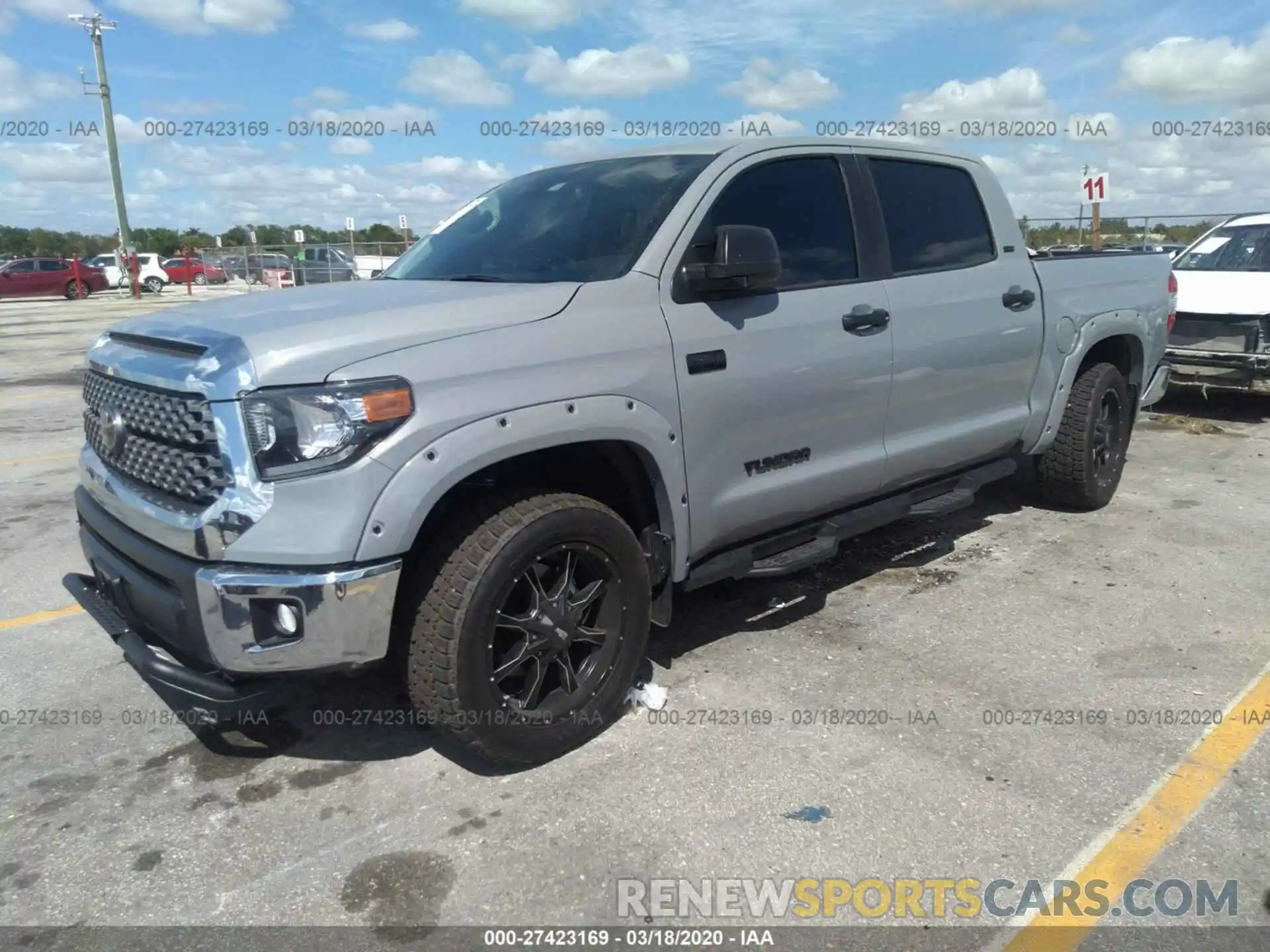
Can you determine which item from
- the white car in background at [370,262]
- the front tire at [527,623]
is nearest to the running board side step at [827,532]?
the front tire at [527,623]

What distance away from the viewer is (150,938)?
2.48m

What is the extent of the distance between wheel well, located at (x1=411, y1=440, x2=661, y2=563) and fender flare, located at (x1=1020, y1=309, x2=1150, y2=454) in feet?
8.80

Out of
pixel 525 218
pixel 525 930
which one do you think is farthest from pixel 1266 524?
pixel 525 930

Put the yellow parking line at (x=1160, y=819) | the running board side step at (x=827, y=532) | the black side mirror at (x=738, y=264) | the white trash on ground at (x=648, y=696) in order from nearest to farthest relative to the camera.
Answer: the yellow parking line at (x=1160, y=819), the black side mirror at (x=738, y=264), the white trash on ground at (x=648, y=696), the running board side step at (x=827, y=532)

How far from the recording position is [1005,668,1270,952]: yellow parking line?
2463 mm

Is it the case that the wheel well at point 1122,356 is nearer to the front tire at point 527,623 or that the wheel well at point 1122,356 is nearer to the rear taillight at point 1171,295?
the rear taillight at point 1171,295

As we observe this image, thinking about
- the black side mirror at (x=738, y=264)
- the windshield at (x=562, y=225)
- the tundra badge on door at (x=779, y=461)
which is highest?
the windshield at (x=562, y=225)

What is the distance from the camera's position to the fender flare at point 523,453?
2.70m

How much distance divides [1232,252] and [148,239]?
7799cm

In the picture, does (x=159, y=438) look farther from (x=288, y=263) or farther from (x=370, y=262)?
(x=288, y=263)

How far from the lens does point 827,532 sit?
13.5 ft

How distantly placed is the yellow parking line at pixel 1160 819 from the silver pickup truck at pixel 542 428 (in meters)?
1.46

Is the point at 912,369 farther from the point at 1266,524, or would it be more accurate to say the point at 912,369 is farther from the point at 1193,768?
the point at 1266,524

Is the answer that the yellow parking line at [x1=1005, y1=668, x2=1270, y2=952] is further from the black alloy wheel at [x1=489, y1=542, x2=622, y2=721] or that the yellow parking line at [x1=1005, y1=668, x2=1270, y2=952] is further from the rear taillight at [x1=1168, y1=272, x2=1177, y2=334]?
the rear taillight at [x1=1168, y1=272, x2=1177, y2=334]
